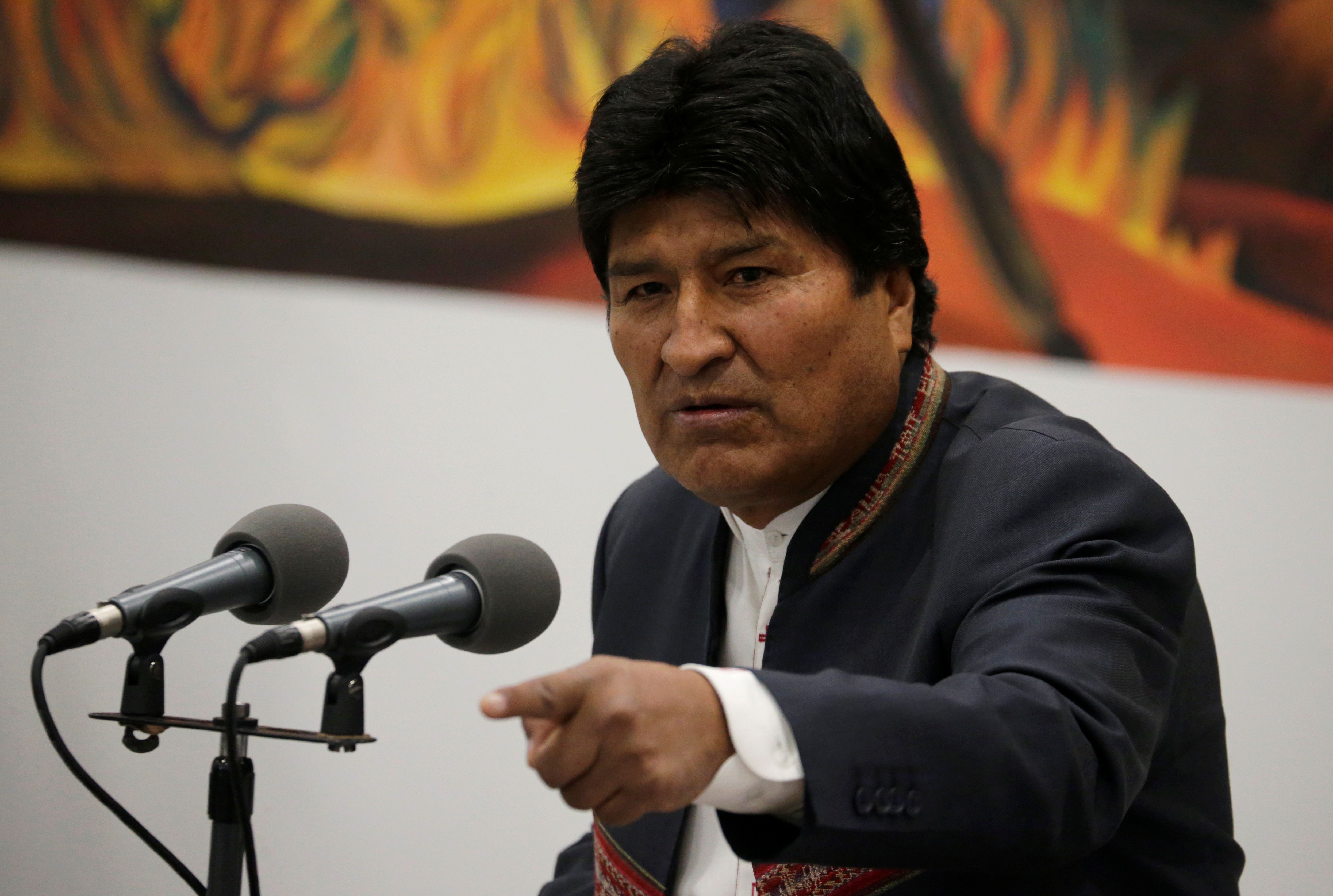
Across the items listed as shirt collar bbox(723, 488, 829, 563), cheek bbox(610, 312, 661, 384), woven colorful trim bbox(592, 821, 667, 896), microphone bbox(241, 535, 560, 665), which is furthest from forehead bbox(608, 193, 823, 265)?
woven colorful trim bbox(592, 821, 667, 896)

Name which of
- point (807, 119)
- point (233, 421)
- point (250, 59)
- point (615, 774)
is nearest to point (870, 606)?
point (807, 119)

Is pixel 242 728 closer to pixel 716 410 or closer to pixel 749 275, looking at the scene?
pixel 716 410

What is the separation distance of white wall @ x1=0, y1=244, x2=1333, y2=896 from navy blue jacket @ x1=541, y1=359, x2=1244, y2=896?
32.9 inches

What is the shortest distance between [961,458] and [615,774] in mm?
954

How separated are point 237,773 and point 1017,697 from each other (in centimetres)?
81

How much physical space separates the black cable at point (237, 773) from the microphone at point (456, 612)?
4 centimetres

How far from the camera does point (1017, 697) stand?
1.18 meters

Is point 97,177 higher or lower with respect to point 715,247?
higher

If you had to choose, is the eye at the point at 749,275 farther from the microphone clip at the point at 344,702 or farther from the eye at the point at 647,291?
the microphone clip at the point at 344,702

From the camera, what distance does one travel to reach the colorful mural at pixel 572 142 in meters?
2.72

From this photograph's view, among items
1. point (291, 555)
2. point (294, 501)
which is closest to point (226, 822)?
point (291, 555)

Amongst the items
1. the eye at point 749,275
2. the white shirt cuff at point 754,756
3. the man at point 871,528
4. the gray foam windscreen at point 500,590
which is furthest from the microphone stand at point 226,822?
the eye at point 749,275

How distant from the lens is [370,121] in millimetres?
2875

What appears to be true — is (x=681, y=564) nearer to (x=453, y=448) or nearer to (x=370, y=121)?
(x=453, y=448)
